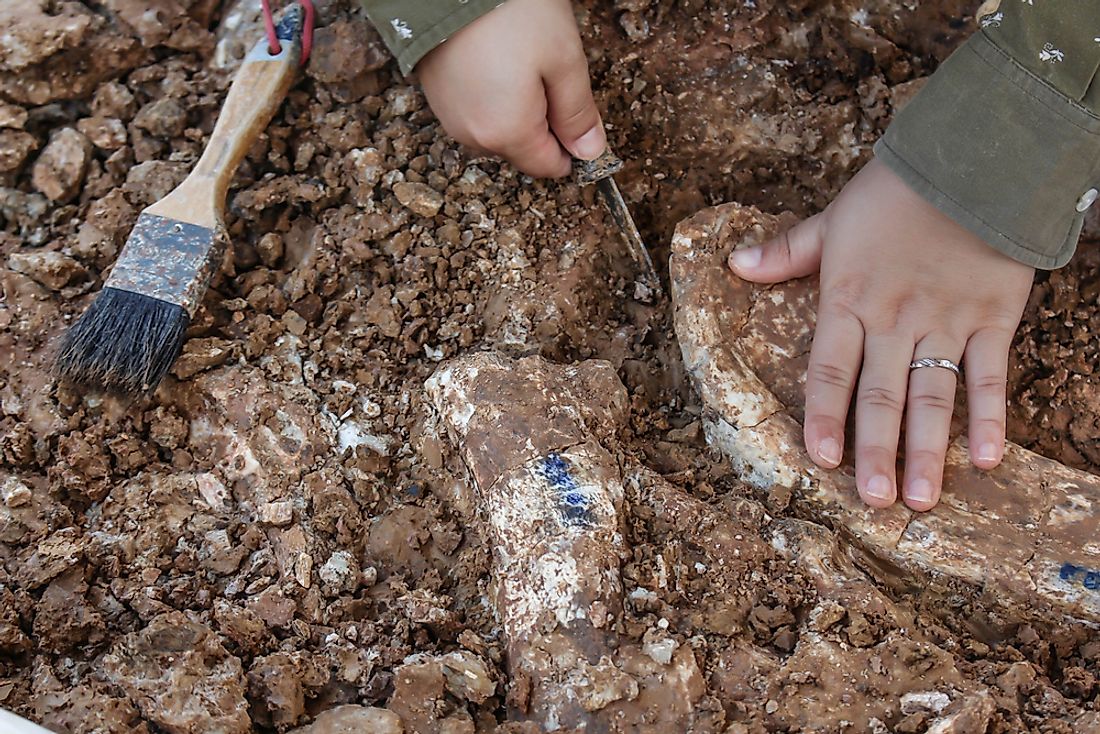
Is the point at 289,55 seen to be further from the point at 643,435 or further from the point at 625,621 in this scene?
the point at 625,621

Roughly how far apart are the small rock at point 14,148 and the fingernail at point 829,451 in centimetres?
125

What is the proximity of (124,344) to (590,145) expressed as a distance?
68 cm

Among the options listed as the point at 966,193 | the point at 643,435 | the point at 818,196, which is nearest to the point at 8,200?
the point at 643,435

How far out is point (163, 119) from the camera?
1.44 meters

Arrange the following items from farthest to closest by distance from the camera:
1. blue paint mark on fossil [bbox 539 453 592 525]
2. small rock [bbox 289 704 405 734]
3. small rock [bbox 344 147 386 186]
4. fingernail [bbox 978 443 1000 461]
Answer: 1. small rock [bbox 344 147 386 186]
2. fingernail [bbox 978 443 1000 461]
3. blue paint mark on fossil [bbox 539 453 592 525]
4. small rock [bbox 289 704 405 734]

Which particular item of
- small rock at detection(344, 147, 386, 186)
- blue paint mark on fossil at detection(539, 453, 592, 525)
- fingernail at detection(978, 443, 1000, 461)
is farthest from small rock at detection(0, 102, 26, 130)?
fingernail at detection(978, 443, 1000, 461)

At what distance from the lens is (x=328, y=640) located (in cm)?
100

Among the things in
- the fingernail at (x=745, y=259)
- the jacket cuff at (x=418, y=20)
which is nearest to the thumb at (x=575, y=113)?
the jacket cuff at (x=418, y=20)

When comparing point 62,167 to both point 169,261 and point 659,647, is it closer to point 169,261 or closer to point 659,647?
point 169,261

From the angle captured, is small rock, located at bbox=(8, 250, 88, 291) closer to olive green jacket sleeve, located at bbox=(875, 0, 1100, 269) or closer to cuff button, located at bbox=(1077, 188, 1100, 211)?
olive green jacket sleeve, located at bbox=(875, 0, 1100, 269)

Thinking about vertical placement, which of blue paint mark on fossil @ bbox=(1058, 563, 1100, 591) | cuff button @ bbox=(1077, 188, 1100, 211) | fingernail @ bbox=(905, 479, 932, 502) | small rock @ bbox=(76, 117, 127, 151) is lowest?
blue paint mark on fossil @ bbox=(1058, 563, 1100, 591)

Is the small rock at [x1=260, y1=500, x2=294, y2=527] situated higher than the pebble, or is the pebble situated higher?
the small rock at [x1=260, y1=500, x2=294, y2=527]

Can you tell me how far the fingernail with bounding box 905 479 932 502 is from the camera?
1.09 meters

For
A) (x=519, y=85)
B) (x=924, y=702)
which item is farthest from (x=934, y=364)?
(x=519, y=85)
